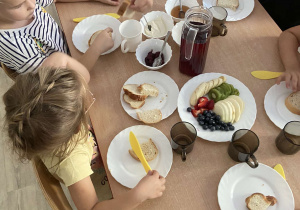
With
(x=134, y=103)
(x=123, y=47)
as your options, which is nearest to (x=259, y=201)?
(x=134, y=103)

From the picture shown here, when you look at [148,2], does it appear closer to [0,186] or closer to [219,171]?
[219,171]

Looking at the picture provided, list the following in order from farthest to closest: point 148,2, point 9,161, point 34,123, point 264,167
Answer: point 9,161, point 148,2, point 264,167, point 34,123

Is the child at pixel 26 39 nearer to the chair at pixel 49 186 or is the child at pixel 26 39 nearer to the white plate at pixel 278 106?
the chair at pixel 49 186

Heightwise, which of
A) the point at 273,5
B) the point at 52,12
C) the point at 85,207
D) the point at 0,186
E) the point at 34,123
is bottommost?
the point at 0,186

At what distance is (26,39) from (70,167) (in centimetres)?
55

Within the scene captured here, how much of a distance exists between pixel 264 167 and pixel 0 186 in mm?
1430

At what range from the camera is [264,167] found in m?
0.79

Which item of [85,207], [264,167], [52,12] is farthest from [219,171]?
[52,12]

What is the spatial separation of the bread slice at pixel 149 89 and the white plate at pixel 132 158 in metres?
0.13

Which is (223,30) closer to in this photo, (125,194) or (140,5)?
(140,5)

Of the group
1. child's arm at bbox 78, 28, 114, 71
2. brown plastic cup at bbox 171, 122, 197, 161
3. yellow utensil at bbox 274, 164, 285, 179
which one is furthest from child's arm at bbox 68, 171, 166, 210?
child's arm at bbox 78, 28, 114, 71

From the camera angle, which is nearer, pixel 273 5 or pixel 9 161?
pixel 273 5

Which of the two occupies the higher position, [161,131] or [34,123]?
[34,123]

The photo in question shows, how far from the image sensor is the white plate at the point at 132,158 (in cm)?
81
